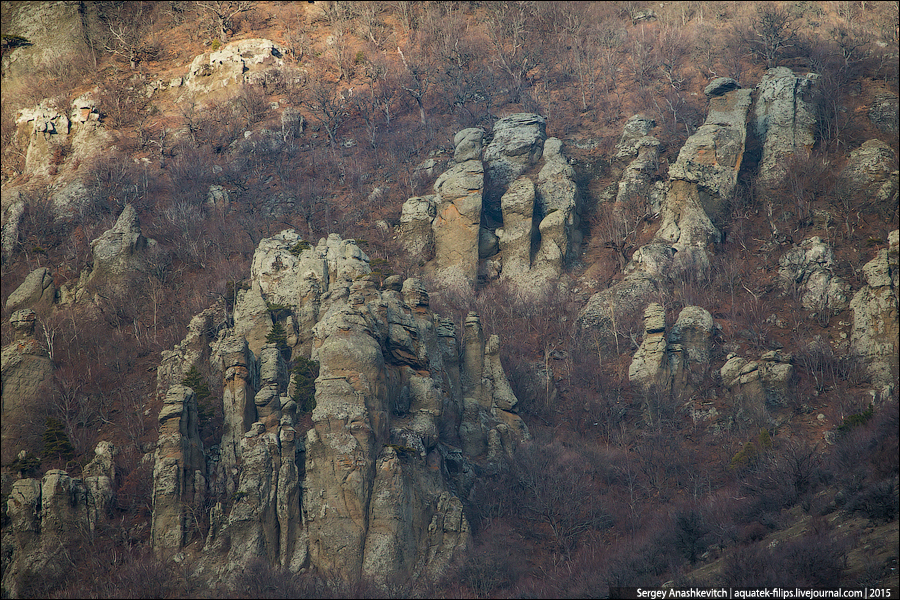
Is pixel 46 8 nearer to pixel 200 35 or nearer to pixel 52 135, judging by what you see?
pixel 200 35

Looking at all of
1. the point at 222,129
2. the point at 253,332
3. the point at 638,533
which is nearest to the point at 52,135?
the point at 222,129

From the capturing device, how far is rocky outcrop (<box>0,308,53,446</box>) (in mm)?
42281

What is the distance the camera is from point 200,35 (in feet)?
309

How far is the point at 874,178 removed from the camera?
5450cm

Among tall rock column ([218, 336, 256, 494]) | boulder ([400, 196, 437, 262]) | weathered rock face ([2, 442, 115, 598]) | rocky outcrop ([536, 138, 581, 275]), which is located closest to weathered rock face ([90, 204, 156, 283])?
boulder ([400, 196, 437, 262])

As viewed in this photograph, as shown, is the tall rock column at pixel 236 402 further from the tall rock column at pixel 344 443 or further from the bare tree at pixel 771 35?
the bare tree at pixel 771 35

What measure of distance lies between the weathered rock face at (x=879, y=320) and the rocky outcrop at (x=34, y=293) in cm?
5025

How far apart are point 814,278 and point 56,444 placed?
43.2m

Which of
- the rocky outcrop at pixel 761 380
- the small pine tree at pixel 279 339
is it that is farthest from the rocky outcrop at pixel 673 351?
the small pine tree at pixel 279 339

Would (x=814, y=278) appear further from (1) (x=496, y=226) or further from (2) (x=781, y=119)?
(1) (x=496, y=226)

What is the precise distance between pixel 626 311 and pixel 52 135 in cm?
5745

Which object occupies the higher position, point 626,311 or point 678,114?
point 678,114

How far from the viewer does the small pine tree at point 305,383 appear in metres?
38.6

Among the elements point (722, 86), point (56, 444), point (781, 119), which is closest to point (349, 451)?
point (56, 444)
